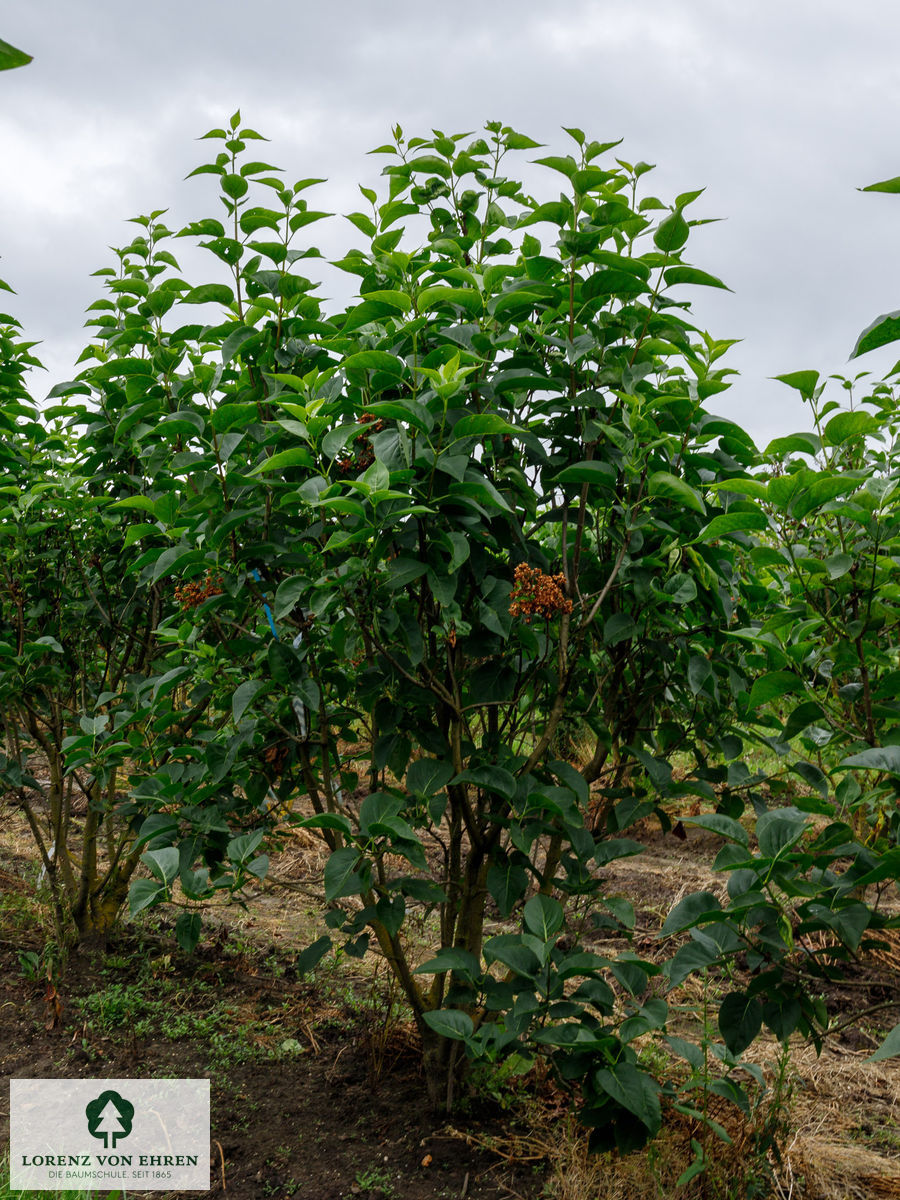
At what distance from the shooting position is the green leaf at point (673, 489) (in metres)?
1.93

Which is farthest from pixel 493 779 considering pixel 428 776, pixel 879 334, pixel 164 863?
pixel 879 334

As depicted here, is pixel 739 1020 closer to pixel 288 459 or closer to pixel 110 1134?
pixel 288 459

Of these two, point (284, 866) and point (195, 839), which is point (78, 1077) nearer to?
point (195, 839)

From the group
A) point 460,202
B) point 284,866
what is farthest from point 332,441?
point 284,866

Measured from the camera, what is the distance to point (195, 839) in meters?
2.33

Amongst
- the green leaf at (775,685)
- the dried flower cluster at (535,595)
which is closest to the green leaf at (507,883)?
the dried flower cluster at (535,595)

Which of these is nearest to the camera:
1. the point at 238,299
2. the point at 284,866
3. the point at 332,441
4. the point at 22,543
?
the point at 332,441

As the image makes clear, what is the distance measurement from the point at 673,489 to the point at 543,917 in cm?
96

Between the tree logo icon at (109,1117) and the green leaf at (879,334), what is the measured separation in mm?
2601

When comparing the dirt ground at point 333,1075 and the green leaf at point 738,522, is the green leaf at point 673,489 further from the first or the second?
the dirt ground at point 333,1075

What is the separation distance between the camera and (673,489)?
6.46 ft

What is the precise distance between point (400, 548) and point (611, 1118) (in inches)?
52.0

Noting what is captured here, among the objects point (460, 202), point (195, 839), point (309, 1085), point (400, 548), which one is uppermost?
point (460, 202)

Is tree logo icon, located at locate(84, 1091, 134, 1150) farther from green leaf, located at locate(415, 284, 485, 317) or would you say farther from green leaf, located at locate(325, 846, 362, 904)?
green leaf, located at locate(415, 284, 485, 317)
